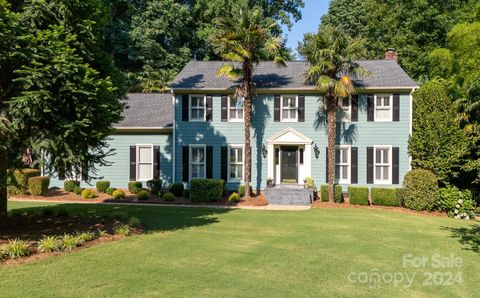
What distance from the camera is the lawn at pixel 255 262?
6.45 m

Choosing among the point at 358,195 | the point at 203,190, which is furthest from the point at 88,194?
the point at 358,195

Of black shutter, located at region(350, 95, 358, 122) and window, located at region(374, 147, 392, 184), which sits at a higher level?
black shutter, located at region(350, 95, 358, 122)

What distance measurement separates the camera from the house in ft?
64.7

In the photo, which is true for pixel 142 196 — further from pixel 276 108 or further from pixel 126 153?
pixel 276 108

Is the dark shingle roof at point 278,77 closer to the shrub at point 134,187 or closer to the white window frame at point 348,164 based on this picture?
the white window frame at point 348,164

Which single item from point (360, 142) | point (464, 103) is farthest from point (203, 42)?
point (464, 103)

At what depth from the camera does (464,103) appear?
18266mm

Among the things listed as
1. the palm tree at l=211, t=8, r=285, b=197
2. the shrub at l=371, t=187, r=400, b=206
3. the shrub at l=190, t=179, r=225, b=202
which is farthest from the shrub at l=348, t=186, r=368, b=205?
the palm tree at l=211, t=8, r=285, b=197

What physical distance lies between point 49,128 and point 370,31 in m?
36.9

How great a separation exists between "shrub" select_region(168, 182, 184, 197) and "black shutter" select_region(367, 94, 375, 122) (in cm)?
1112

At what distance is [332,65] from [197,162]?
9226 millimetres

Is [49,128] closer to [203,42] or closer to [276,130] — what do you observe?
[276,130]

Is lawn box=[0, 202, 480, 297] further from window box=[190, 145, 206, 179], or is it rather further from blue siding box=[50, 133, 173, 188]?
blue siding box=[50, 133, 173, 188]

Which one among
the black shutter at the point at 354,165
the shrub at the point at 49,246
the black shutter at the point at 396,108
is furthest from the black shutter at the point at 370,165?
the shrub at the point at 49,246
